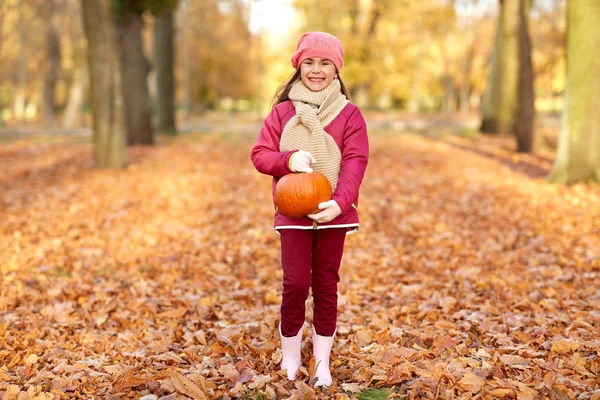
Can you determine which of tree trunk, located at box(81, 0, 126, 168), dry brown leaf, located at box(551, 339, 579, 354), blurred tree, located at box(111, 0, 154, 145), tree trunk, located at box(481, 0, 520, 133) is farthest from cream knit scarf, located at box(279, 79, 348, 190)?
tree trunk, located at box(481, 0, 520, 133)

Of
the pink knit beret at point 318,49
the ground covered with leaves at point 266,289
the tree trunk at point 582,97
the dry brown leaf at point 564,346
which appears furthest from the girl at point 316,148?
the tree trunk at point 582,97

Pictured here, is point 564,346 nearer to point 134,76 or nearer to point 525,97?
point 525,97

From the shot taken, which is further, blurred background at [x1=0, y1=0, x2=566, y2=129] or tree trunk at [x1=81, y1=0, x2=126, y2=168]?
blurred background at [x1=0, y1=0, x2=566, y2=129]

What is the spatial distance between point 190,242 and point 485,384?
5.01 metres

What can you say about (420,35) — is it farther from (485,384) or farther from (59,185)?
(485,384)

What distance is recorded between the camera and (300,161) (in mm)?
3330

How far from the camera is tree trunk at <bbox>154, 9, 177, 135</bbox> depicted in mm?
19328

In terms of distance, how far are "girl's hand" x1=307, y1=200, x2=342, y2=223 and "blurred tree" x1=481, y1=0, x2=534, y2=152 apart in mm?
12334

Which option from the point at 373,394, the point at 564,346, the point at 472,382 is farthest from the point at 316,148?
the point at 564,346

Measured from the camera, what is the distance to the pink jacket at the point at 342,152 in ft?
11.3

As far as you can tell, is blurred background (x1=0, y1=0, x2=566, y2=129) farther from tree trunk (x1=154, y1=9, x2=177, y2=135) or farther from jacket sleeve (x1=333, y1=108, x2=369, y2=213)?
jacket sleeve (x1=333, y1=108, x2=369, y2=213)

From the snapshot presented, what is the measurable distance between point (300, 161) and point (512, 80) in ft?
47.6

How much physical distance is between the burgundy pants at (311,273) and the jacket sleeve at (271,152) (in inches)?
14.4

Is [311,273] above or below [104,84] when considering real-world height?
below
